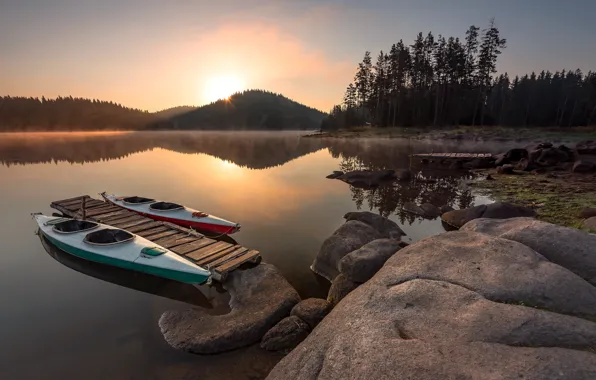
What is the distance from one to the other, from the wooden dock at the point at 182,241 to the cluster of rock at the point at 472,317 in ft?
20.0

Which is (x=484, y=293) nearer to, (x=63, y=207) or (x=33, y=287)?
(x=33, y=287)

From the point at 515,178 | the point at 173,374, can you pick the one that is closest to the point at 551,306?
the point at 173,374

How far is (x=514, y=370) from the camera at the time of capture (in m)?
4.06

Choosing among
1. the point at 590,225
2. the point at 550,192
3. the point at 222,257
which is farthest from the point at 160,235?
the point at 550,192

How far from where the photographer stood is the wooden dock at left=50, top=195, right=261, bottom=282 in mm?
12156

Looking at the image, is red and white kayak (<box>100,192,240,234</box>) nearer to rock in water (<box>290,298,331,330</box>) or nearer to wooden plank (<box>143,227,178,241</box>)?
wooden plank (<box>143,227,178,241</box>)

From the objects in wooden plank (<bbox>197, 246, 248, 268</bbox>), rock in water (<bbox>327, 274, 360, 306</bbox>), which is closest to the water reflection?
wooden plank (<bbox>197, 246, 248, 268</bbox>)

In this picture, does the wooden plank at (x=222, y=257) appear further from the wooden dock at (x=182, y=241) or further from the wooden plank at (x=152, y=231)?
the wooden plank at (x=152, y=231)

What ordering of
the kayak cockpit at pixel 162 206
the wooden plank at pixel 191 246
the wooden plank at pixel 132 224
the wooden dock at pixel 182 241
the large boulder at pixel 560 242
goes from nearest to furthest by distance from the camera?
the large boulder at pixel 560 242 → the wooden dock at pixel 182 241 → the wooden plank at pixel 191 246 → the wooden plank at pixel 132 224 → the kayak cockpit at pixel 162 206

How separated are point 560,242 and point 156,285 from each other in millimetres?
13625

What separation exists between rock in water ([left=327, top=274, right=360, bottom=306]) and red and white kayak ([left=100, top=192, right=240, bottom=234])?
831cm

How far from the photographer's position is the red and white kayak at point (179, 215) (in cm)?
1711

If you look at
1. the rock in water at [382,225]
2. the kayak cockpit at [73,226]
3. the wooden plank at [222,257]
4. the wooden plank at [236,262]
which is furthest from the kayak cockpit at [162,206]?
the rock in water at [382,225]

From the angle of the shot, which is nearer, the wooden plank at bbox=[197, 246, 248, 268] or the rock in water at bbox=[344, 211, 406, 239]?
the wooden plank at bbox=[197, 246, 248, 268]
